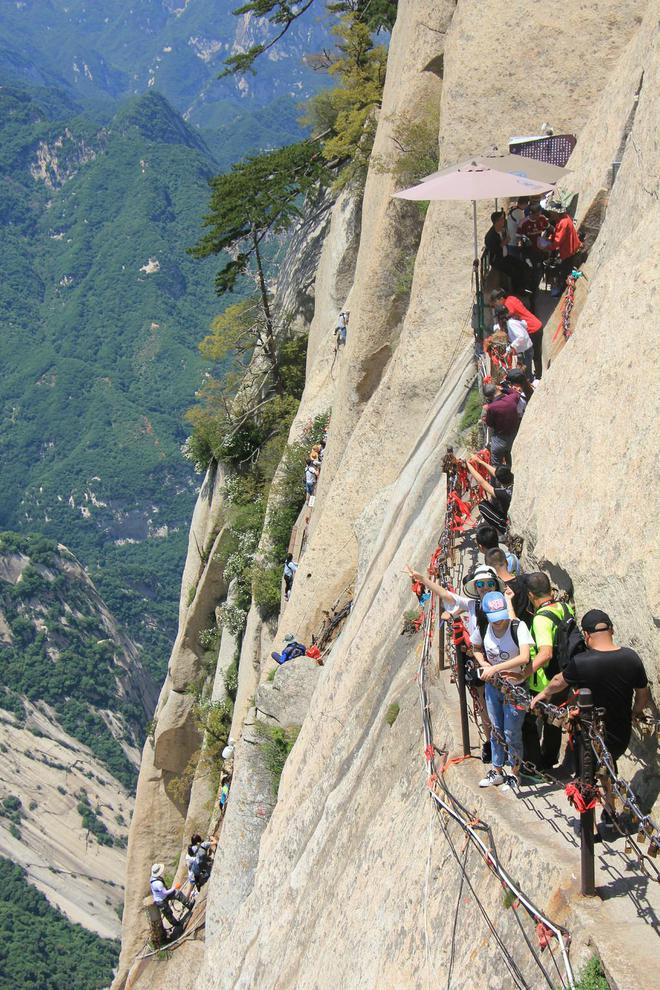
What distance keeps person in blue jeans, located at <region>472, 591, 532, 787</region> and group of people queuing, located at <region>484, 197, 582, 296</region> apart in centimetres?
692

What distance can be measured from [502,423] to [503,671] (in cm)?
406

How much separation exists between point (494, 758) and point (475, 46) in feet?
44.8

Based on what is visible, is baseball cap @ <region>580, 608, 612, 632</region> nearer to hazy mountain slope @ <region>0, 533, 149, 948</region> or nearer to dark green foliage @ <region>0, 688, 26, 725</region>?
hazy mountain slope @ <region>0, 533, 149, 948</region>

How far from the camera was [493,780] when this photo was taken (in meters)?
7.70

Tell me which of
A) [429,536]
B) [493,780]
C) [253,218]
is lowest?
A: [493,780]

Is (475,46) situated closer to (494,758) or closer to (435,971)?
(494,758)

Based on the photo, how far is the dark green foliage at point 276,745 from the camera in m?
16.3

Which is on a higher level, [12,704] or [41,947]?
[12,704]

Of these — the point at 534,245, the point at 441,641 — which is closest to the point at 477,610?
the point at 441,641

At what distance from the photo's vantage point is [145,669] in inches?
5640

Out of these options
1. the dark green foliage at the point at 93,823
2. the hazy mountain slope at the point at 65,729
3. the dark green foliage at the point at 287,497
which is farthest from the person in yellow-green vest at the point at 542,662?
the dark green foliage at the point at 93,823

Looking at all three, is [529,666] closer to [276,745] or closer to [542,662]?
[542,662]

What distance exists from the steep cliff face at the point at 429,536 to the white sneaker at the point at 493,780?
152 millimetres

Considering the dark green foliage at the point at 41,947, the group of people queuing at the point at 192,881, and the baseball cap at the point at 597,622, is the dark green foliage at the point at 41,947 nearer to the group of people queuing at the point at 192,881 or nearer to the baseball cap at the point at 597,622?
the group of people queuing at the point at 192,881
